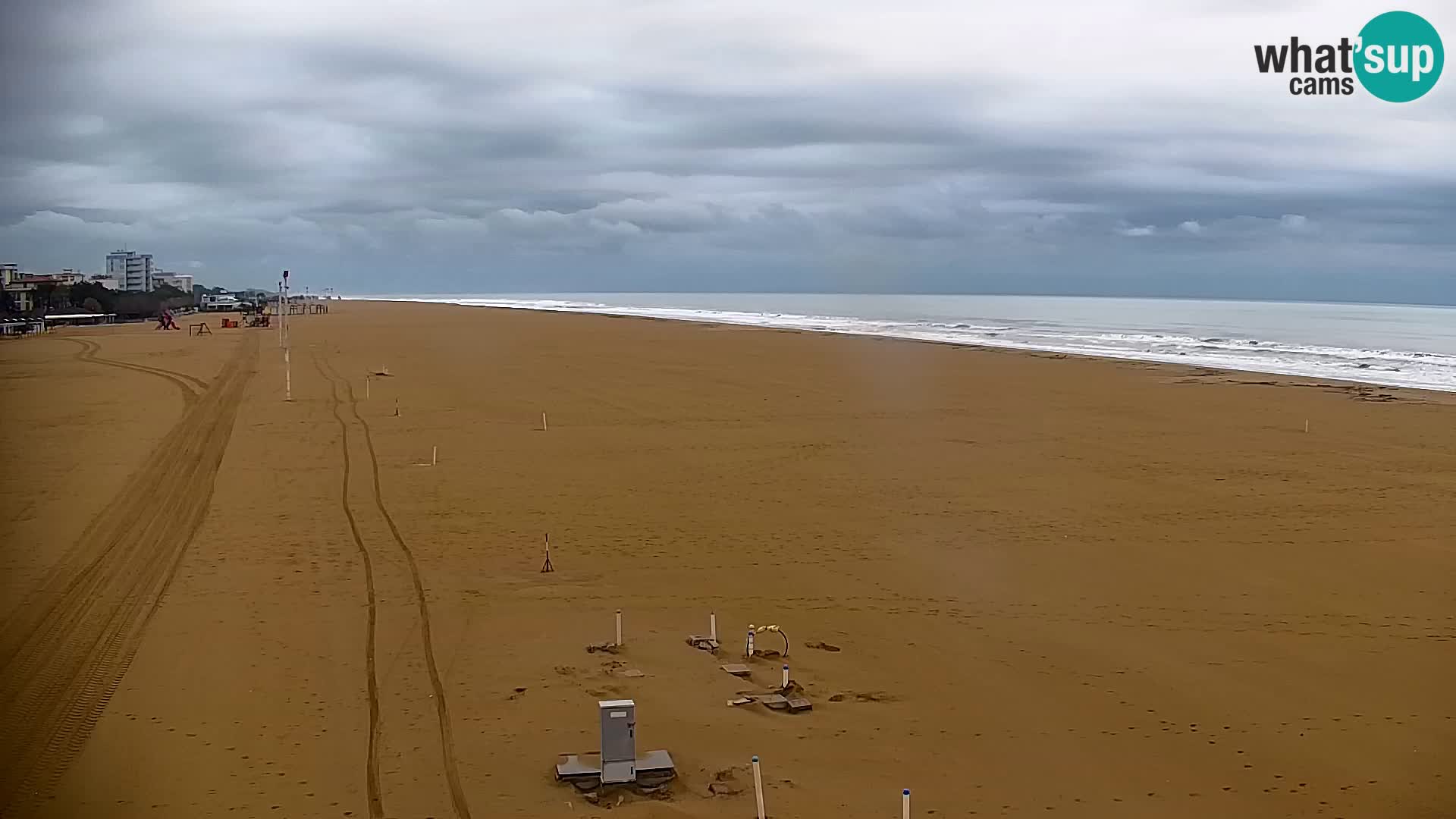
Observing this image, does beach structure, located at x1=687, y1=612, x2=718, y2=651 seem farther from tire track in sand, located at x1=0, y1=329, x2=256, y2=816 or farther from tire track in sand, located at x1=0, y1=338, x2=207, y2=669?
tire track in sand, located at x1=0, y1=338, x2=207, y2=669

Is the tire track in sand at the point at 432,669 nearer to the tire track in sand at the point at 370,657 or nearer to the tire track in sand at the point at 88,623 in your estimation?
the tire track in sand at the point at 370,657

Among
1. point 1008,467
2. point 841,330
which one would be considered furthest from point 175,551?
point 841,330

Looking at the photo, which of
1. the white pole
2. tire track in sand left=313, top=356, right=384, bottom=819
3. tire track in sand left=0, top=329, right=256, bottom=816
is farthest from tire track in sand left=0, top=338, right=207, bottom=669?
the white pole

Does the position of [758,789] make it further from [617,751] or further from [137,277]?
[137,277]

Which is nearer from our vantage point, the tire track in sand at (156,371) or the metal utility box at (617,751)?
the metal utility box at (617,751)

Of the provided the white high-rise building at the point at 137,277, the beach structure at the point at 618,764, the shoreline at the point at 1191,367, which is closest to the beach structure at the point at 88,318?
the white high-rise building at the point at 137,277

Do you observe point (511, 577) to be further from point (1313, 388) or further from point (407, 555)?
point (1313, 388)
